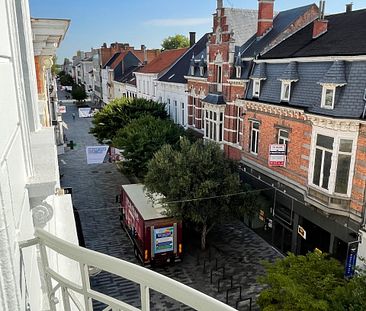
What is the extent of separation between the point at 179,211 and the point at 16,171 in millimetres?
14304

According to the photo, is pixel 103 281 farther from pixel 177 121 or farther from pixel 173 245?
pixel 177 121

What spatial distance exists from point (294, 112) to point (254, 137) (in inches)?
160

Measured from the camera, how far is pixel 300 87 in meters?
16.1

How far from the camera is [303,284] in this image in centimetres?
970

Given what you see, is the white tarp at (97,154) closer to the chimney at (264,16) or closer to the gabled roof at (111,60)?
the chimney at (264,16)

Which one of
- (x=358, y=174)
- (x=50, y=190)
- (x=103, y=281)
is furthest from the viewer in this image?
(x=103, y=281)

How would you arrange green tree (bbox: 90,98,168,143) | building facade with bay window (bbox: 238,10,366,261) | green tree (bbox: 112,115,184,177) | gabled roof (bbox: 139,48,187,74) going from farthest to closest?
gabled roof (bbox: 139,48,187,74) → green tree (bbox: 90,98,168,143) → green tree (bbox: 112,115,184,177) → building facade with bay window (bbox: 238,10,366,261)

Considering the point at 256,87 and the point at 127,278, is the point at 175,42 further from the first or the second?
the point at 127,278

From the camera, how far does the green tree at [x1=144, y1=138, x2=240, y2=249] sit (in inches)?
635

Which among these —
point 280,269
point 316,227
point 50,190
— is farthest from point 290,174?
point 50,190

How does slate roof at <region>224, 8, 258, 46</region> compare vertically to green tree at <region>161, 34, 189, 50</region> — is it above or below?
below

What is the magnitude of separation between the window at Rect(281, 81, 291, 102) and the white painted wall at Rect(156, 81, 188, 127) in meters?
12.6

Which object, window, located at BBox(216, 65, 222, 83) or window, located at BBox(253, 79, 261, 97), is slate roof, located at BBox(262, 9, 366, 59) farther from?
window, located at BBox(216, 65, 222, 83)

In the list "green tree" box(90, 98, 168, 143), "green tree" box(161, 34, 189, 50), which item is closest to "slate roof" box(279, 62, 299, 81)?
"green tree" box(90, 98, 168, 143)
